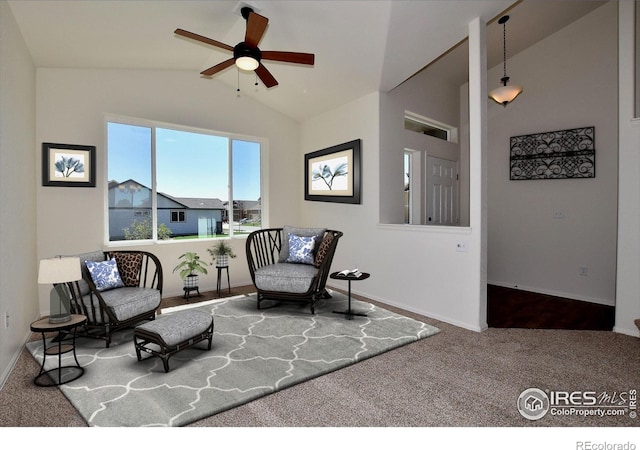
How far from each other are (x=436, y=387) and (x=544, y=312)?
8.55 feet

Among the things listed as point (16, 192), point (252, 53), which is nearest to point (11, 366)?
point (16, 192)

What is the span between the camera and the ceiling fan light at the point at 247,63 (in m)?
2.99

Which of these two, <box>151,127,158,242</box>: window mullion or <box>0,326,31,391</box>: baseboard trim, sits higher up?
<box>151,127,158,242</box>: window mullion

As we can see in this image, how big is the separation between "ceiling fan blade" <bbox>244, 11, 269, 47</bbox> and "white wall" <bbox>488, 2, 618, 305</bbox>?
375cm

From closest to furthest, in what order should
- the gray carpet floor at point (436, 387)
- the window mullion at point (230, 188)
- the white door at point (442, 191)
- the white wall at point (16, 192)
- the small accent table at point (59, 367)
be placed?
the gray carpet floor at point (436, 387), the small accent table at point (59, 367), the white wall at point (16, 192), the window mullion at point (230, 188), the white door at point (442, 191)

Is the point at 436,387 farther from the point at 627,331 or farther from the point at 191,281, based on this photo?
the point at 191,281

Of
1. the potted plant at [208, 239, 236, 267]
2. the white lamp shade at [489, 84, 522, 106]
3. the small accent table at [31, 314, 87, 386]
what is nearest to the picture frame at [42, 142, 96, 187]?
the potted plant at [208, 239, 236, 267]

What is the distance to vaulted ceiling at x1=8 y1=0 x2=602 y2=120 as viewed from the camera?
320cm

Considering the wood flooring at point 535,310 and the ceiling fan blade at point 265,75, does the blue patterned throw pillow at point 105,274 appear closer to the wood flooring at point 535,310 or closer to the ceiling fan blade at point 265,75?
the wood flooring at point 535,310

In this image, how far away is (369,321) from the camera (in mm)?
3729

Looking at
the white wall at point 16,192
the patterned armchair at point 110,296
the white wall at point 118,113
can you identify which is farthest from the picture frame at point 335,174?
the white wall at point 16,192

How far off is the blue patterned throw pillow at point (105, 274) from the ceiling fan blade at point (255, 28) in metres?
2.52

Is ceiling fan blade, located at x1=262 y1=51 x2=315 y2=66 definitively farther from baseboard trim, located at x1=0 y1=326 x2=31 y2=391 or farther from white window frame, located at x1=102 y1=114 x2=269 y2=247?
baseboard trim, located at x1=0 y1=326 x2=31 y2=391
